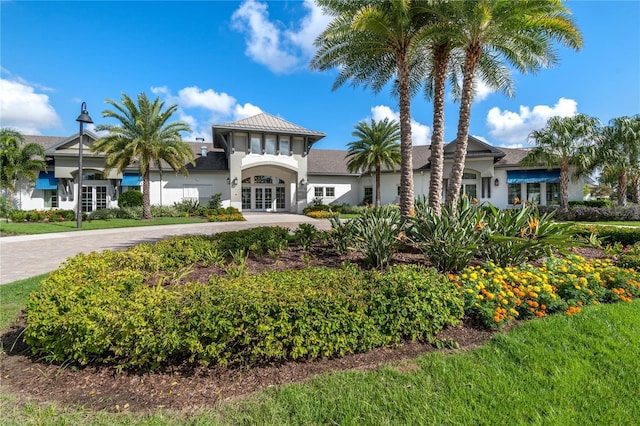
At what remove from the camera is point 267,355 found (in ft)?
10.5

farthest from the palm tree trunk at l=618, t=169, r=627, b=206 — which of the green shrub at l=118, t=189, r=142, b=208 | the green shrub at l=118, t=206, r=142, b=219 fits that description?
the green shrub at l=118, t=189, r=142, b=208

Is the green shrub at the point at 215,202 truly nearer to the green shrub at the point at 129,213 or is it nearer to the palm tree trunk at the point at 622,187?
the green shrub at the point at 129,213

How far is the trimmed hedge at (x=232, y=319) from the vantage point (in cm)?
309

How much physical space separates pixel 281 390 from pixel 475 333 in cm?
256

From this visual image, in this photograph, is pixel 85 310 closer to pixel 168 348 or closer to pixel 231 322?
pixel 168 348

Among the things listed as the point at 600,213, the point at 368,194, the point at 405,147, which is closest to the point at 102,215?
the point at 405,147

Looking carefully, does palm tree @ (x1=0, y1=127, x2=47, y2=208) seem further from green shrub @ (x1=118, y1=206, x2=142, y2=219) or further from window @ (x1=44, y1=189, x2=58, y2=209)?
green shrub @ (x1=118, y1=206, x2=142, y2=219)

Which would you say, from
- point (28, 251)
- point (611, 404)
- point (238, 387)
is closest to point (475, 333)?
point (611, 404)

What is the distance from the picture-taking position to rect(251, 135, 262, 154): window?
2662cm

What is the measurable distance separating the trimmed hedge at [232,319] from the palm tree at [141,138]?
773 inches

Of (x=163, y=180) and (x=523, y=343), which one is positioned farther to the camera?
(x=163, y=180)

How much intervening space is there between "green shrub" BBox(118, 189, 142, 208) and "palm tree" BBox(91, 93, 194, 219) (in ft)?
9.54

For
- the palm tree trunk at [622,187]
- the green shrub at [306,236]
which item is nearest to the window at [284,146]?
the green shrub at [306,236]

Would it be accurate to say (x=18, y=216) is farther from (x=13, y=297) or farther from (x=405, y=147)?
(x=405, y=147)
